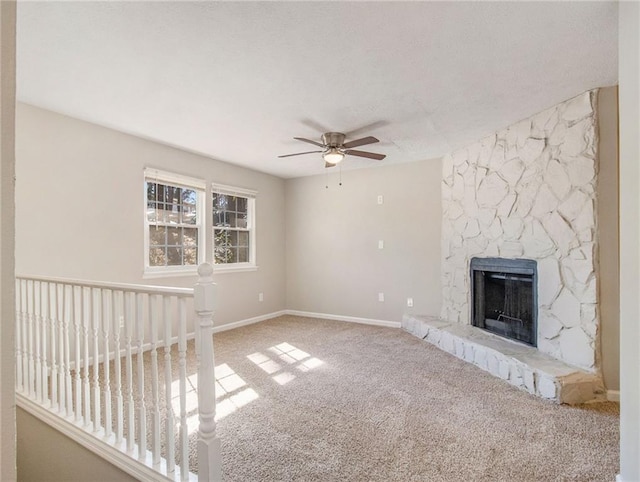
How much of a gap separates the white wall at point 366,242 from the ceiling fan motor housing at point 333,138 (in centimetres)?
164

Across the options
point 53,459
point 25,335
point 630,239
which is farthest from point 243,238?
point 630,239

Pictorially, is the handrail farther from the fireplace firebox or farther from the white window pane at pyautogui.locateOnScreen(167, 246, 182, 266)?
the fireplace firebox

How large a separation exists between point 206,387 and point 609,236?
2995 mm

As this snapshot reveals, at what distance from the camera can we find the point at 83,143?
10.6ft

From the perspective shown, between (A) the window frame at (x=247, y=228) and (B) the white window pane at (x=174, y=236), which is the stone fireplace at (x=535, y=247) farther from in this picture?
(B) the white window pane at (x=174, y=236)

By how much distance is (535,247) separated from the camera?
3.10 metres

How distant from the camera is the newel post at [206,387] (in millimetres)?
1445

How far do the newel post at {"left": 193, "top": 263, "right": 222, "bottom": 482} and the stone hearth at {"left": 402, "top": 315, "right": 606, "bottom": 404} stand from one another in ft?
7.84

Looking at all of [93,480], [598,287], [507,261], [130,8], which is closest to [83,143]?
[130,8]

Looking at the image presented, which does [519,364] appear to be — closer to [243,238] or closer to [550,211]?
[550,211]

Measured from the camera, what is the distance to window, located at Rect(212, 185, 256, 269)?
4.70 meters

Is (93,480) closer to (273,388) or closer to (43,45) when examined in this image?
(273,388)

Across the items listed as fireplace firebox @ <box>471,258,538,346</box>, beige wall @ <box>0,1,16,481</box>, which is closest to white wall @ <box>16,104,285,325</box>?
beige wall @ <box>0,1,16,481</box>

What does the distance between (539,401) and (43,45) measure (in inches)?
159
